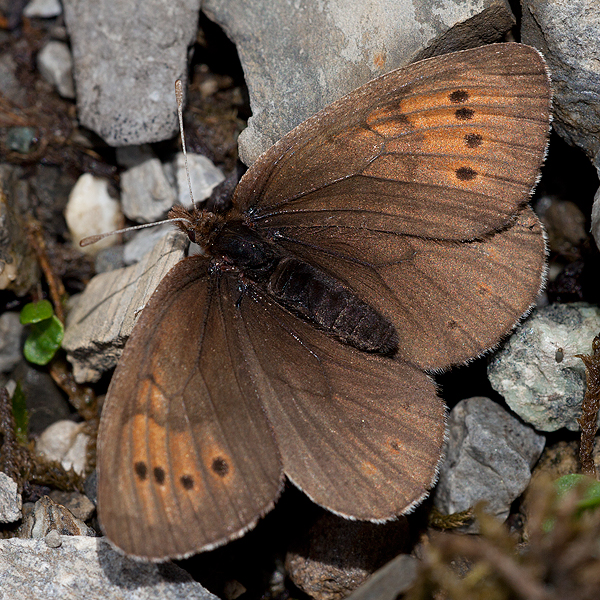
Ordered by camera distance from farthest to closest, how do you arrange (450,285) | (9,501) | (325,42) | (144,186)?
(144,186)
(325,42)
(9,501)
(450,285)

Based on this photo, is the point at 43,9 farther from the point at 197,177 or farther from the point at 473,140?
the point at 473,140

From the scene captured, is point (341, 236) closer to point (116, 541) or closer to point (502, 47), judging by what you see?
point (502, 47)

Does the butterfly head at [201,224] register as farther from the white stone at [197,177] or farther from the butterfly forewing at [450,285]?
the white stone at [197,177]

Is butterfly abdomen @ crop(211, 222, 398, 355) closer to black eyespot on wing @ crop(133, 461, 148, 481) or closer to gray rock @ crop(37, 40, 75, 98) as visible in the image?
black eyespot on wing @ crop(133, 461, 148, 481)

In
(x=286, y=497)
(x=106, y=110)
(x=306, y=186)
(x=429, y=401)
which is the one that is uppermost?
(x=106, y=110)

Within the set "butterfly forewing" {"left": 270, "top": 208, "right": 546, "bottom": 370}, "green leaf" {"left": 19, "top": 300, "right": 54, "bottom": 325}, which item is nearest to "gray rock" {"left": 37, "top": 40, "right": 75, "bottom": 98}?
"green leaf" {"left": 19, "top": 300, "right": 54, "bottom": 325}

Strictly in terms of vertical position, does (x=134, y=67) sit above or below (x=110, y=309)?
above

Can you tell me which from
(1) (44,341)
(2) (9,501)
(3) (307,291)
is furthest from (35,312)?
(3) (307,291)

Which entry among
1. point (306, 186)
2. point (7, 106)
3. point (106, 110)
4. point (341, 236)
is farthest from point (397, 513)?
point (7, 106)
